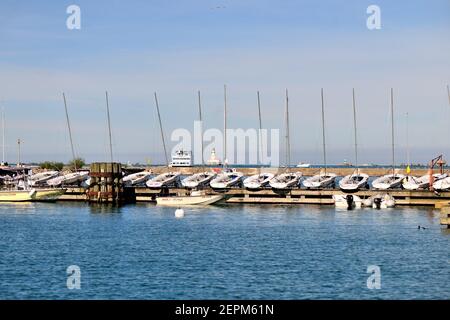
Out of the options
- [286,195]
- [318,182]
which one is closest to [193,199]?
[286,195]

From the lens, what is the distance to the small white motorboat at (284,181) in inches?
3738

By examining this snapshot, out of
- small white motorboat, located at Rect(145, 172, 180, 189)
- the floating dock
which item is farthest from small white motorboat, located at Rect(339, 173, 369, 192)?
small white motorboat, located at Rect(145, 172, 180, 189)

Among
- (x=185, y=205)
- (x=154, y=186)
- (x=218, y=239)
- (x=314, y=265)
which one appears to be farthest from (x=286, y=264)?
(x=154, y=186)

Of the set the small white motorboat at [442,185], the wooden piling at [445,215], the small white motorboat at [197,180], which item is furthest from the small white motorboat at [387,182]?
the wooden piling at [445,215]

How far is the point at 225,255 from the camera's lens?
1884 inches

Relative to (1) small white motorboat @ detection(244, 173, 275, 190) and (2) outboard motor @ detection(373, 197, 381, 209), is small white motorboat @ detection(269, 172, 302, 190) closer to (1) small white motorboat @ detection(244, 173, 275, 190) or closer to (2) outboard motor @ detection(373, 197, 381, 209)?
(1) small white motorboat @ detection(244, 173, 275, 190)

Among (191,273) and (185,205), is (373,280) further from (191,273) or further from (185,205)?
(185,205)

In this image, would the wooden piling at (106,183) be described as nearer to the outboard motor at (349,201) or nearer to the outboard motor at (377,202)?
the outboard motor at (349,201)

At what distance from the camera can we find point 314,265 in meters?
43.2

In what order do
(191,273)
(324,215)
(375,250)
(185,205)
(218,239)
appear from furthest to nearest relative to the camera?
(185,205) < (324,215) < (218,239) < (375,250) < (191,273)

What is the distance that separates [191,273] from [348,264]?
32.3 feet

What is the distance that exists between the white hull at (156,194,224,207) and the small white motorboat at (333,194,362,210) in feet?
49.3

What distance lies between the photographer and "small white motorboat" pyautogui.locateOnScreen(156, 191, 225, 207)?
306 ft
